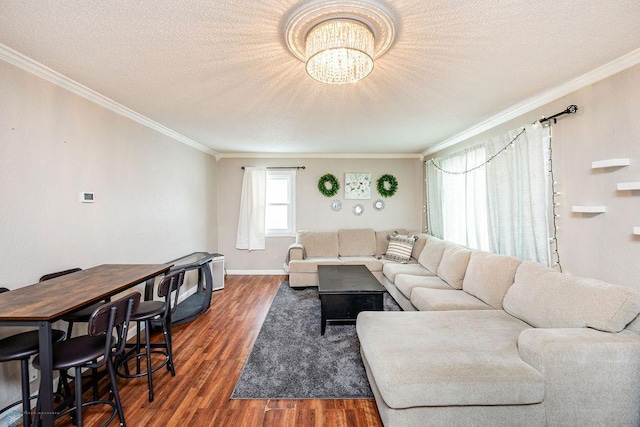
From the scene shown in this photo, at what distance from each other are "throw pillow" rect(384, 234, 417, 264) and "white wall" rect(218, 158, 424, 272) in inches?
30.8

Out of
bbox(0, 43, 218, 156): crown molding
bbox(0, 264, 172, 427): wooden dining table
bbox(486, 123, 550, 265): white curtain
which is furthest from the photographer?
bbox(486, 123, 550, 265): white curtain

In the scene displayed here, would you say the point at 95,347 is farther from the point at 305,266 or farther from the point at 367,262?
the point at 367,262

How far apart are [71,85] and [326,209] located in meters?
3.98

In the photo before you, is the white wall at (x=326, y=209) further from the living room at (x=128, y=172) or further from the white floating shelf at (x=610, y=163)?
the white floating shelf at (x=610, y=163)

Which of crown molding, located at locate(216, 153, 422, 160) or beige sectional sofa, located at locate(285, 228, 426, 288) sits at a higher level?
crown molding, located at locate(216, 153, 422, 160)

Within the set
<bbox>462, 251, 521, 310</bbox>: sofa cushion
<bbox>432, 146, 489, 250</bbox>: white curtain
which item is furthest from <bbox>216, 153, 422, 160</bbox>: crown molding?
<bbox>462, 251, 521, 310</bbox>: sofa cushion

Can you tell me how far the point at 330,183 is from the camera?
5328mm

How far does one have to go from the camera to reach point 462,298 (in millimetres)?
2727

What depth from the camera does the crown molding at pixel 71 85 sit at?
1755 mm

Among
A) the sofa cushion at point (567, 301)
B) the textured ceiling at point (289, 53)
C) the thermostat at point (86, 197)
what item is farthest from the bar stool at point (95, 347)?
the sofa cushion at point (567, 301)

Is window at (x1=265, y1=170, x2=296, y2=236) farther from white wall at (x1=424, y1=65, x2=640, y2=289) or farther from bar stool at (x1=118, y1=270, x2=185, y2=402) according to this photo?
white wall at (x1=424, y1=65, x2=640, y2=289)

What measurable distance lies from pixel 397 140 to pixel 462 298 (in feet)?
8.13

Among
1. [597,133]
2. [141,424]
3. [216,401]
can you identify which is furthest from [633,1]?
[141,424]

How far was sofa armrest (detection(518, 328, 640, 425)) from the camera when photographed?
149cm
